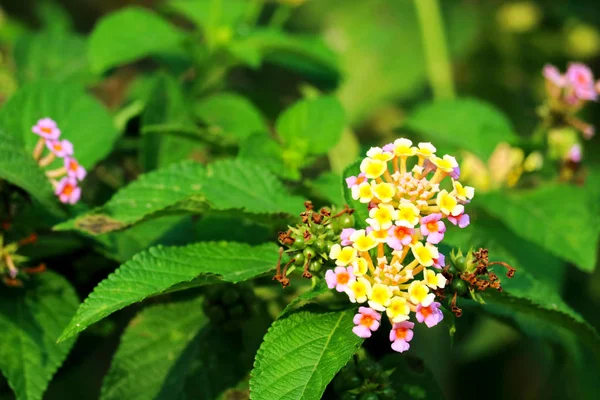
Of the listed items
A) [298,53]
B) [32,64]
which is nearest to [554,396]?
[298,53]

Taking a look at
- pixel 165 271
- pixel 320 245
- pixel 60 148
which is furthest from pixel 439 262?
pixel 60 148

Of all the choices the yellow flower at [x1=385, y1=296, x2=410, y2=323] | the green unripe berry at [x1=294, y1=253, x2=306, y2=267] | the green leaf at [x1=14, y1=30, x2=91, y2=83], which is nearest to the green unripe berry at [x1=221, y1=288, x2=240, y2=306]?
the green unripe berry at [x1=294, y1=253, x2=306, y2=267]

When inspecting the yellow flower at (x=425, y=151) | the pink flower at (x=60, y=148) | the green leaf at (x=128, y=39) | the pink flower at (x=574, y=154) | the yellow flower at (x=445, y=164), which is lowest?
the yellow flower at (x=445, y=164)

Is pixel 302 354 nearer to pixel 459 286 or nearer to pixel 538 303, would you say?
pixel 459 286

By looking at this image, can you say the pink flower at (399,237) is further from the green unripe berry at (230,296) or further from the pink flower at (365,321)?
the green unripe berry at (230,296)

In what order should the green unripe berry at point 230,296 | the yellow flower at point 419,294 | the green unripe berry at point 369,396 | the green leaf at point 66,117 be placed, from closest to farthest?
the yellow flower at point 419,294, the green unripe berry at point 369,396, the green unripe berry at point 230,296, the green leaf at point 66,117

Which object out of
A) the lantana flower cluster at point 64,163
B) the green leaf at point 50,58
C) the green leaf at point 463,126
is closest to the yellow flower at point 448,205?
the lantana flower cluster at point 64,163

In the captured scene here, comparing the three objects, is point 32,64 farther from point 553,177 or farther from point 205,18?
point 553,177
